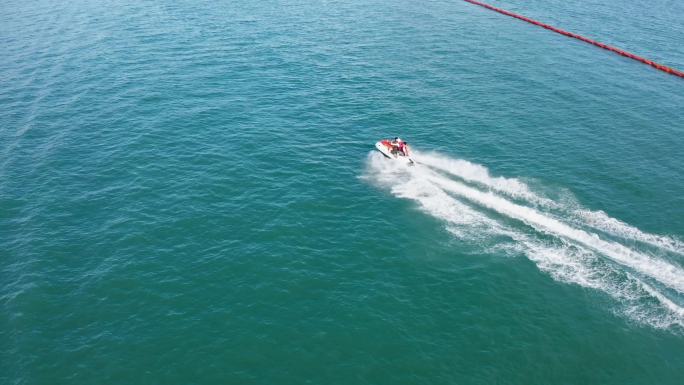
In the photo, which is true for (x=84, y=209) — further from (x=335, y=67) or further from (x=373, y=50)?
(x=373, y=50)

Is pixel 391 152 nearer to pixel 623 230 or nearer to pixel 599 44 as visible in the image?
pixel 623 230

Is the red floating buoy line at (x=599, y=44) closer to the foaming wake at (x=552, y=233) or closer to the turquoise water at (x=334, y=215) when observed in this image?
the turquoise water at (x=334, y=215)

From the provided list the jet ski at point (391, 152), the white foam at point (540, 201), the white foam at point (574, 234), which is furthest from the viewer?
the jet ski at point (391, 152)

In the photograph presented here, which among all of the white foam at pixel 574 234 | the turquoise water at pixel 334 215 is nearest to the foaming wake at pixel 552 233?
the white foam at pixel 574 234

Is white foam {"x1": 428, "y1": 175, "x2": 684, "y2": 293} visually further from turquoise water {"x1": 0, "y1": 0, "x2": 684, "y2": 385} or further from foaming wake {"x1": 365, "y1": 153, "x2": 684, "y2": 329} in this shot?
turquoise water {"x1": 0, "y1": 0, "x2": 684, "y2": 385}

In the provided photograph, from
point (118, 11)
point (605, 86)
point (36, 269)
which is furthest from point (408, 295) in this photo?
point (118, 11)

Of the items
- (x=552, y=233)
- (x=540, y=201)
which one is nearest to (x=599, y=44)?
(x=540, y=201)
